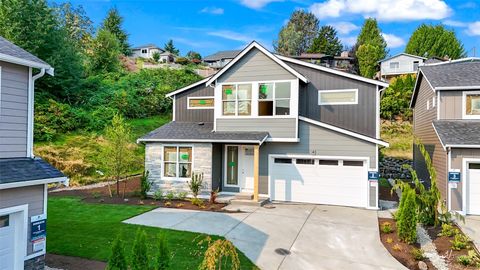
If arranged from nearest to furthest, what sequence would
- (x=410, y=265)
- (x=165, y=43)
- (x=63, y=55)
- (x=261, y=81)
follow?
(x=410, y=265) → (x=261, y=81) → (x=63, y=55) → (x=165, y=43)

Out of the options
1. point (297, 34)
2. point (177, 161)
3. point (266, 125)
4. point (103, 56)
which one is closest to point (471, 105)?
point (266, 125)

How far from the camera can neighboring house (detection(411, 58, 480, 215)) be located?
11664 mm

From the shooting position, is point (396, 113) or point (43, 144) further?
point (396, 113)

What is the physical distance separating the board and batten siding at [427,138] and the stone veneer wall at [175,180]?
31.6 ft

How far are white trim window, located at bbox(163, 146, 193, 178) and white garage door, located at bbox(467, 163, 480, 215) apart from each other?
442 inches

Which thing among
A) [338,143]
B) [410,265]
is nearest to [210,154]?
[338,143]

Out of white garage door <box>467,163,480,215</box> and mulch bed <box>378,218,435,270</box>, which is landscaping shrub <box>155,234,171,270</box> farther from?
white garage door <box>467,163,480,215</box>

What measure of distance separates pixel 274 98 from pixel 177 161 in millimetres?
5342

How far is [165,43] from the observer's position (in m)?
74.9

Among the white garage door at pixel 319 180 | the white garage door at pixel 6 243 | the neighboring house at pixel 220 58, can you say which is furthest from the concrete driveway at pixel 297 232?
the neighboring house at pixel 220 58

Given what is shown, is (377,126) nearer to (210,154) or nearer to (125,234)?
(210,154)

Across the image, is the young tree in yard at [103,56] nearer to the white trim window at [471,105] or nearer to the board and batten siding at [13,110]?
the board and batten siding at [13,110]

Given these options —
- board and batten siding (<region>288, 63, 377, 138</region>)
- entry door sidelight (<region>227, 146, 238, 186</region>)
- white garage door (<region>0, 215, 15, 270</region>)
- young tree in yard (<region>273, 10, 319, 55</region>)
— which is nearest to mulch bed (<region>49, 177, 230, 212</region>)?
entry door sidelight (<region>227, 146, 238, 186</region>)

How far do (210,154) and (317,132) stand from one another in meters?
4.81
